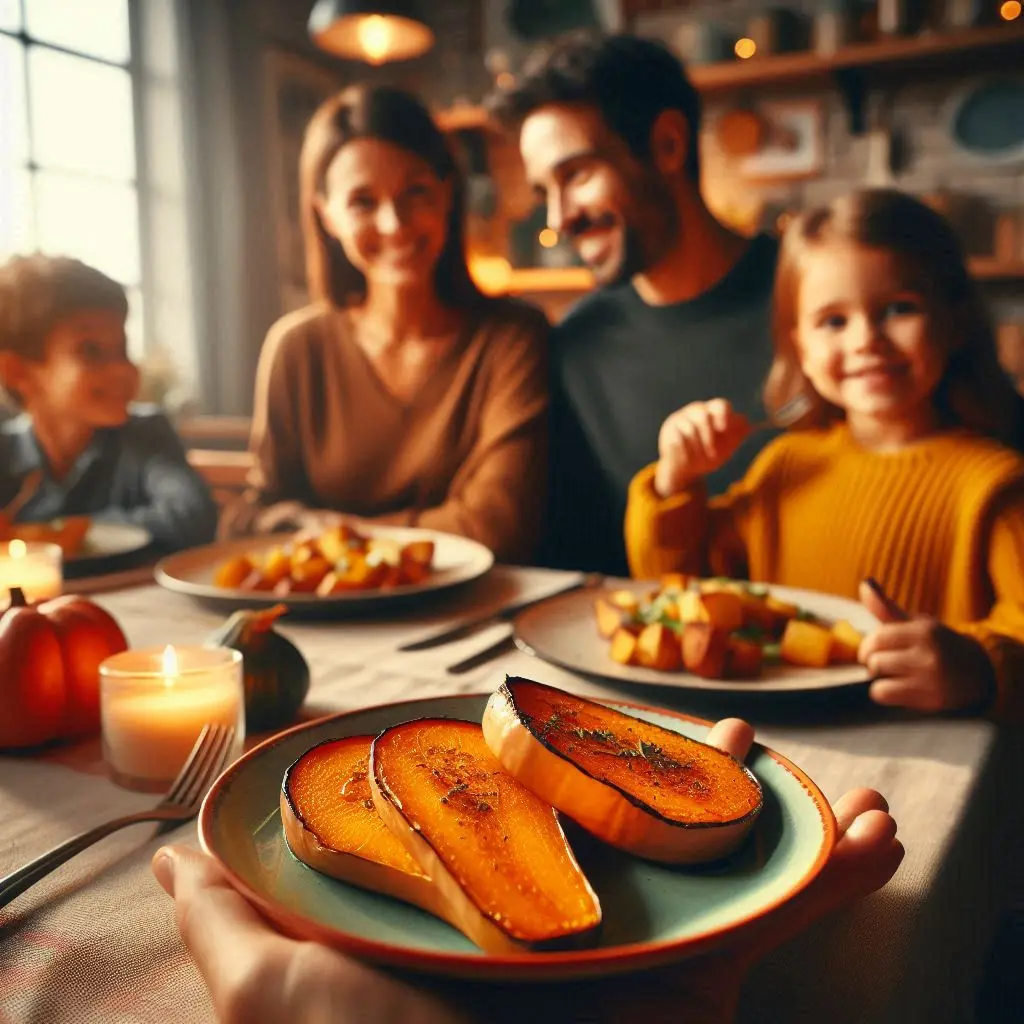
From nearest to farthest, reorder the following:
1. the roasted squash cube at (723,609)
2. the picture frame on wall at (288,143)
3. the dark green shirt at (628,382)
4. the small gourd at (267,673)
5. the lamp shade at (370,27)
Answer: the small gourd at (267,673)
the roasted squash cube at (723,609)
the dark green shirt at (628,382)
the lamp shade at (370,27)
the picture frame on wall at (288,143)

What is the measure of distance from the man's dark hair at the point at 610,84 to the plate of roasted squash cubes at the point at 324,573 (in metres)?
0.89

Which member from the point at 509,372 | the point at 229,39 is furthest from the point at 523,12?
the point at 509,372

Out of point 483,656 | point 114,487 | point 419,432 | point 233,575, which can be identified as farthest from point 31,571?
point 419,432

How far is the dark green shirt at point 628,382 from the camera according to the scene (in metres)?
1.66

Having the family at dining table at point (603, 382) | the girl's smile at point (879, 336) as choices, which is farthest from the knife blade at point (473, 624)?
the girl's smile at point (879, 336)

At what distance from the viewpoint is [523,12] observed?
363 centimetres

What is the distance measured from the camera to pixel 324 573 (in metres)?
1.20

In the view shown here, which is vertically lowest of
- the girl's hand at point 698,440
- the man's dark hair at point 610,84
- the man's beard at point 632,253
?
the girl's hand at point 698,440

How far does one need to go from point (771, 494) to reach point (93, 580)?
104 centimetres

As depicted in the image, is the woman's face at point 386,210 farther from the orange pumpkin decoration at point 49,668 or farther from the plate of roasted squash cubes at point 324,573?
the orange pumpkin decoration at point 49,668

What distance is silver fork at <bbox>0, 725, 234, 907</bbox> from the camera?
0.51m

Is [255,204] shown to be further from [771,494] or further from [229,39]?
[771,494]

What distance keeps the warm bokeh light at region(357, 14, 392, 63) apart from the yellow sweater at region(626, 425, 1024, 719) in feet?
4.98

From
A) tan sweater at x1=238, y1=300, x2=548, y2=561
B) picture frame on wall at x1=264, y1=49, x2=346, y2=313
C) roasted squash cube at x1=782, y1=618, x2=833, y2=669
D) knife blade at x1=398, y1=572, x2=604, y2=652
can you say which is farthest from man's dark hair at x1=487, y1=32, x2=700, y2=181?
picture frame on wall at x1=264, y1=49, x2=346, y2=313
